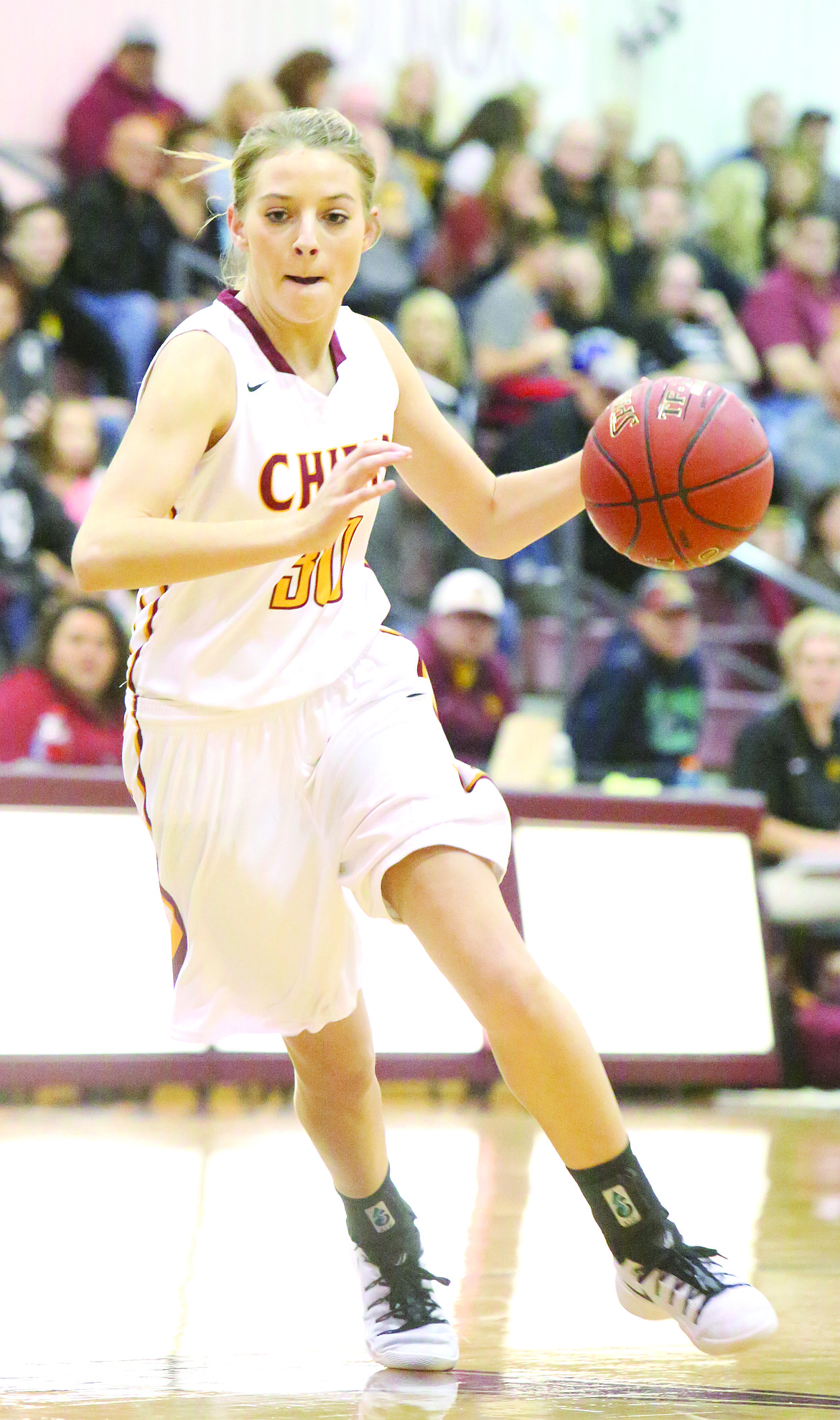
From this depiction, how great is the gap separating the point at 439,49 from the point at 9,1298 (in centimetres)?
1042

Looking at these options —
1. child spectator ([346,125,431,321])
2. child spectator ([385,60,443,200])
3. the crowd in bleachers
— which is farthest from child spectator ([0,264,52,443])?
child spectator ([385,60,443,200])

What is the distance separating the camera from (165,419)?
2.68m

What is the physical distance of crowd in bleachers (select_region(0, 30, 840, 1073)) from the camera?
23.7 ft

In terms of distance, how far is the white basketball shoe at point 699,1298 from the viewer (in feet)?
8.43

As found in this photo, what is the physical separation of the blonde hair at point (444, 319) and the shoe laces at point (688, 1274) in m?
6.59

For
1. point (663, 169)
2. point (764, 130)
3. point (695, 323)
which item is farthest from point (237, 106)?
point (764, 130)

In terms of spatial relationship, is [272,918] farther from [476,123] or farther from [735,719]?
[476,123]

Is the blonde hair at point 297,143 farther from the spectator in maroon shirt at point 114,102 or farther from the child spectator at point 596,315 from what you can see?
the child spectator at point 596,315

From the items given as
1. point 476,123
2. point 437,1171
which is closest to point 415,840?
point 437,1171

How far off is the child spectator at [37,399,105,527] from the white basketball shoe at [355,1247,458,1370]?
5.21m

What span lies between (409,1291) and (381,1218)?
5.5 inches

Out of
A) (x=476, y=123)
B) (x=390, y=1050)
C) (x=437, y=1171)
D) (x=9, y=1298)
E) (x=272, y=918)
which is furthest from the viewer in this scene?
(x=476, y=123)

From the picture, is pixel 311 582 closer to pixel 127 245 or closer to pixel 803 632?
pixel 803 632

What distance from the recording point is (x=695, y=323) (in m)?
10.6
